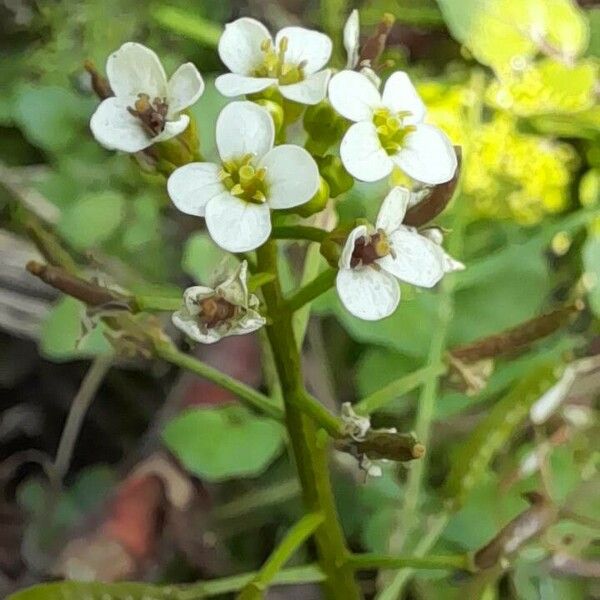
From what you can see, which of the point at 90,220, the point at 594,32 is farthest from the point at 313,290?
the point at 594,32

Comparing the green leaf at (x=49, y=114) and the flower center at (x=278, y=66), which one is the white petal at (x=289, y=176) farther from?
the green leaf at (x=49, y=114)

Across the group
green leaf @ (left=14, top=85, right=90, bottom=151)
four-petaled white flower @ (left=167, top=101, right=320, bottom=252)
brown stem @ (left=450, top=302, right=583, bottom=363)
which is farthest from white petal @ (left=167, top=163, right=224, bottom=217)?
green leaf @ (left=14, top=85, right=90, bottom=151)

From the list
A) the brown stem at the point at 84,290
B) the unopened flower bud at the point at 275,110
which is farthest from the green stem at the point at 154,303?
the unopened flower bud at the point at 275,110

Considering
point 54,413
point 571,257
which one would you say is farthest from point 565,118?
point 54,413

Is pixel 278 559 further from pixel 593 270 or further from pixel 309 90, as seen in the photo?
pixel 593 270

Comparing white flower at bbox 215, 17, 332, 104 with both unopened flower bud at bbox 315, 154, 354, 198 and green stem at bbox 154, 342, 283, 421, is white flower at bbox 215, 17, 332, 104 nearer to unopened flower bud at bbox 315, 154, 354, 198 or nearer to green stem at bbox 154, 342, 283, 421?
unopened flower bud at bbox 315, 154, 354, 198

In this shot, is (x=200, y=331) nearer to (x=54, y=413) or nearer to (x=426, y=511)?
(x=426, y=511)
